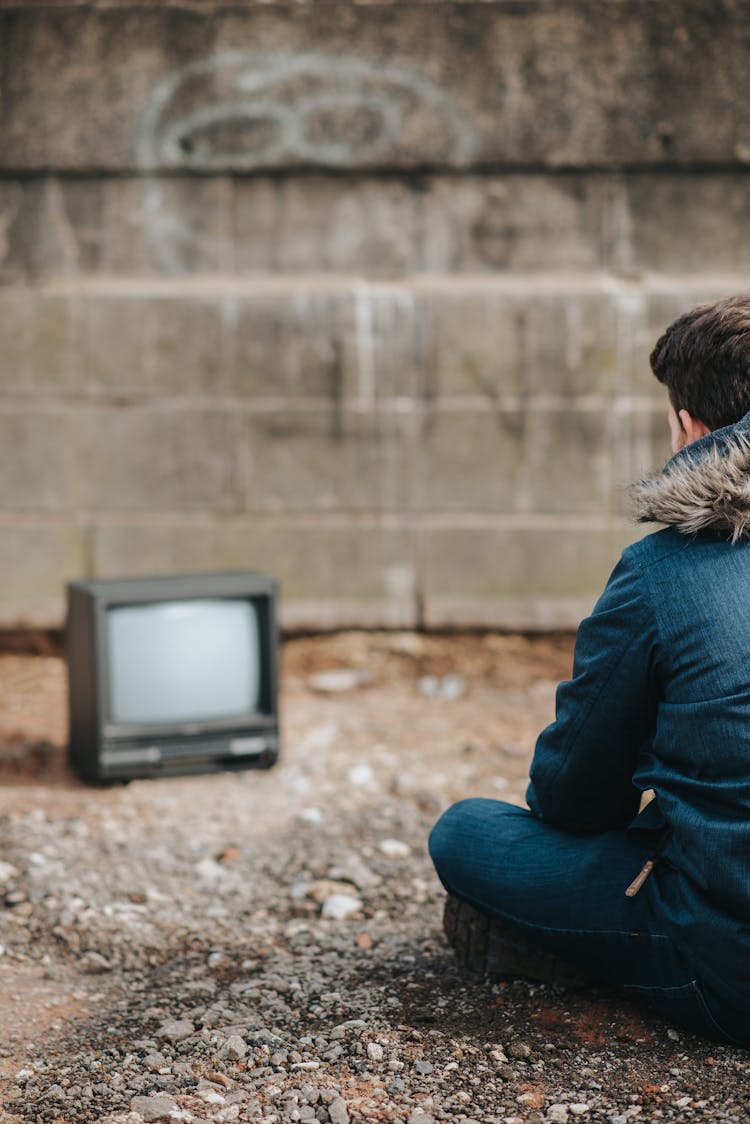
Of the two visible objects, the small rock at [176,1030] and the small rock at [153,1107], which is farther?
the small rock at [176,1030]

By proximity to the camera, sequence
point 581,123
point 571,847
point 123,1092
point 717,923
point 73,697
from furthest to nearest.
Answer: point 581,123 < point 73,697 < point 571,847 < point 123,1092 < point 717,923

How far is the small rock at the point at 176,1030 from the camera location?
7.13 ft

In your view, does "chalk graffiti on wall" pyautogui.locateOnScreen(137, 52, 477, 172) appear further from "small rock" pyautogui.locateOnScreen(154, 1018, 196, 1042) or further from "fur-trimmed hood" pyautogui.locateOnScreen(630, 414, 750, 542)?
"small rock" pyautogui.locateOnScreen(154, 1018, 196, 1042)

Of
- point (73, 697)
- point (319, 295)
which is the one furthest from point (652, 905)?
point (319, 295)

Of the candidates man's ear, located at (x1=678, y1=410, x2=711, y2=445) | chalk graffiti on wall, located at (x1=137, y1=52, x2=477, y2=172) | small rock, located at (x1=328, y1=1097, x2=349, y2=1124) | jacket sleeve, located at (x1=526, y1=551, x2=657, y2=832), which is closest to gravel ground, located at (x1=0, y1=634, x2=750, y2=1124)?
small rock, located at (x1=328, y1=1097, x2=349, y2=1124)

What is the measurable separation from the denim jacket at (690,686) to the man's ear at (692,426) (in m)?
0.09

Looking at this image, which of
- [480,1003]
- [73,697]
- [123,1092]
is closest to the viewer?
[123,1092]

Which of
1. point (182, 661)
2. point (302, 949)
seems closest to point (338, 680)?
point (182, 661)

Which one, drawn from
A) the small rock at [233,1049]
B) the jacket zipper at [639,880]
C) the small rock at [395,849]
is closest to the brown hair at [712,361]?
the jacket zipper at [639,880]

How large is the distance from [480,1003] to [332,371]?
2681 mm

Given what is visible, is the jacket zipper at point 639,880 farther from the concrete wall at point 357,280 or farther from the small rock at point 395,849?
the concrete wall at point 357,280

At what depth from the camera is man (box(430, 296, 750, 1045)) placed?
71.7 inches

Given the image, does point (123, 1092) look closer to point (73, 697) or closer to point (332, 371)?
point (73, 697)

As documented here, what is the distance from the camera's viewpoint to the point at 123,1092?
197 cm
